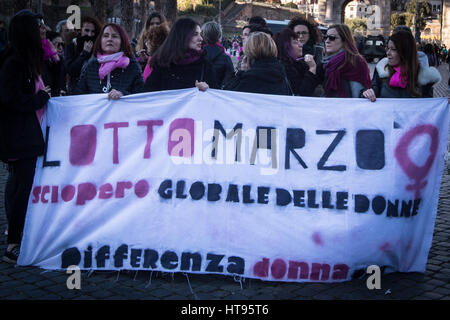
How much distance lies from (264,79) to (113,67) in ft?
4.12

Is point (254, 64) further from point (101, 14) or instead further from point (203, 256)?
point (101, 14)

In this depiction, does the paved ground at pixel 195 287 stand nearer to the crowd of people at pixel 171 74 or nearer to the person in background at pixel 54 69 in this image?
the crowd of people at pixel 171 74

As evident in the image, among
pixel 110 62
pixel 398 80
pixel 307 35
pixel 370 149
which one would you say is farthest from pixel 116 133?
pixel 307 35

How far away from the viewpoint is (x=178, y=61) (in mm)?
5051

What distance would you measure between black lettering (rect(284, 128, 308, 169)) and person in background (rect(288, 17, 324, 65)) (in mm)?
2246

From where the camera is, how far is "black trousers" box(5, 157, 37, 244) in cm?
474

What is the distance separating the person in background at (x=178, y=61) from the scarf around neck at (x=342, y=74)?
1102mm

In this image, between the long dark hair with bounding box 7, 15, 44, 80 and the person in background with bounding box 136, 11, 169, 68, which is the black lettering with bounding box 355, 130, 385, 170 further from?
the person in background with bounding box 136, 11, 169, 68

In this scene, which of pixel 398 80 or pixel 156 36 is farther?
pixel 156 36

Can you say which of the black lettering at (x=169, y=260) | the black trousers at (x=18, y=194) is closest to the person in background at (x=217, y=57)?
the black trousers at (x=18, y=194)

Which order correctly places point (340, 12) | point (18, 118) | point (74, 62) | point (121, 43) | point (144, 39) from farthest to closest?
point (340, 12)
point (144, 39)
point (74, 62)
point (121, 43)
point (18, 118)

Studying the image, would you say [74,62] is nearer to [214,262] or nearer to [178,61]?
[178,61]

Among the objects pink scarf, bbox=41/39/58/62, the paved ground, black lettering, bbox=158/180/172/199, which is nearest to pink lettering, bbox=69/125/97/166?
black lettering, bbox=158/180/172/199

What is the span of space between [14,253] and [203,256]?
149cm
